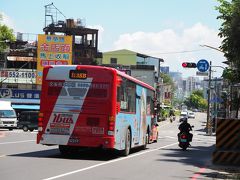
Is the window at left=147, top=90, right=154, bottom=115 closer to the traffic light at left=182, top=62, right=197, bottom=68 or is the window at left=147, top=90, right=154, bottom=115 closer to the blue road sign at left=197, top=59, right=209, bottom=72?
the traffic light at left=182, top=62, right=197, bottom=68

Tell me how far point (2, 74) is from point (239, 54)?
52890 millimetres

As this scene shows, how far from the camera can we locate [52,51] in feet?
200

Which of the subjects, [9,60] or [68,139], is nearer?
[68,139]

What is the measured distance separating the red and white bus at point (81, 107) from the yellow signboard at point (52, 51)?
1629 inches

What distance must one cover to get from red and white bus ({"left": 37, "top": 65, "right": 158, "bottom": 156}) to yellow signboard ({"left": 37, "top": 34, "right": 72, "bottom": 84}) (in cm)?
4139

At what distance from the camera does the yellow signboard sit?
6059cm

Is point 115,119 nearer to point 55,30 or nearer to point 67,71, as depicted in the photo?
point 67,71

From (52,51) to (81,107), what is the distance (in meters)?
42.6

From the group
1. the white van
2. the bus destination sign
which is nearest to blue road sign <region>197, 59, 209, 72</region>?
the white van

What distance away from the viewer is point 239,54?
26750 millimetres

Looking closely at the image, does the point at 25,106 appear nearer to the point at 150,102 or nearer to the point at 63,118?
the point at 150,102

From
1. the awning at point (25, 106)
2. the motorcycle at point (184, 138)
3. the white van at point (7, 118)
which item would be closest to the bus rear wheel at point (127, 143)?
the motorcycle at point (184, 138)

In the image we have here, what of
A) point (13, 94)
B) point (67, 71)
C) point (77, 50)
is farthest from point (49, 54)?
point (67, 71)

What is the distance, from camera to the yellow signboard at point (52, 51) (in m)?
60.6
